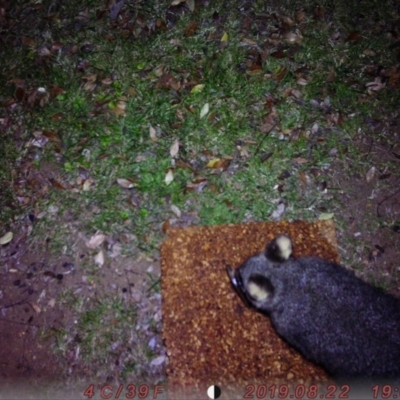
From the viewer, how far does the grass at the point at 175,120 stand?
394 centimetres

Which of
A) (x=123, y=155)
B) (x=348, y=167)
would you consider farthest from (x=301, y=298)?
(x=123, y=155)

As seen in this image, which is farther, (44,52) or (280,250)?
(44,52)

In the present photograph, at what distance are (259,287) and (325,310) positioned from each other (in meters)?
0.51

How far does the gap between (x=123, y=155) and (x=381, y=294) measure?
2.70m

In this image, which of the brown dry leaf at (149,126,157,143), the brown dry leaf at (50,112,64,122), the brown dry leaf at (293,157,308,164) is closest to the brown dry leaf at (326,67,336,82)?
the brown dry leaf at (293,157,308,164)

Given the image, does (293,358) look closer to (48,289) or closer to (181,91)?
(48,289)

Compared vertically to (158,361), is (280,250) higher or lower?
higher

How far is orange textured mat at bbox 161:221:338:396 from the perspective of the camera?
3.33m

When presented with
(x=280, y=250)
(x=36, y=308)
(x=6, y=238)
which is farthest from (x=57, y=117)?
(x=280, y=250)

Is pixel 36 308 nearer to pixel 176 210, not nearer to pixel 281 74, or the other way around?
pixel 176 210

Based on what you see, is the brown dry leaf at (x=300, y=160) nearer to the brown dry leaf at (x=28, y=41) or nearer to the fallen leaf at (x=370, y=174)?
the fallen leaf at (x=370, y=174)

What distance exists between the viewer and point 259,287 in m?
3.13

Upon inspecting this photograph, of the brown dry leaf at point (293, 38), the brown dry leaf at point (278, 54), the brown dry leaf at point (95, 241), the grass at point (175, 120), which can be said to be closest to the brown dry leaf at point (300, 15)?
the grass at point (175, 120)

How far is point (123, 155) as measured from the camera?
13.7 feet
